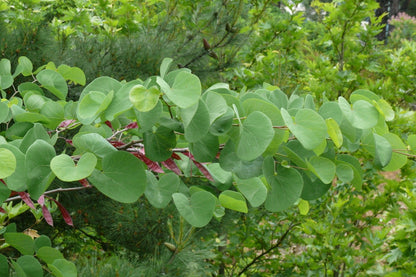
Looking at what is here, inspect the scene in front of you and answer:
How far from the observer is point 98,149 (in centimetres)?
53

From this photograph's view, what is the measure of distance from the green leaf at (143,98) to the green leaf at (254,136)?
0.37 feet

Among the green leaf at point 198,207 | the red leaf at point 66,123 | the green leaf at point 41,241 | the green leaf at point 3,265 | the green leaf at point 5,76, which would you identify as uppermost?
the green leaf at point 5,76

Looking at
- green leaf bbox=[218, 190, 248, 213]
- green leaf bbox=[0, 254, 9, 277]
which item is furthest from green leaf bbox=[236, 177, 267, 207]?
green leaf bbox=[0, 254, 9, 277]

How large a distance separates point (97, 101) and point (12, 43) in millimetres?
1557

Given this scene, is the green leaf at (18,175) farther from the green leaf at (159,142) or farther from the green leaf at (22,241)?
the green leaf at (22,241)

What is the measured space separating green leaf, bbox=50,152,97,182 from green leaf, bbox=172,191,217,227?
0.50 feet

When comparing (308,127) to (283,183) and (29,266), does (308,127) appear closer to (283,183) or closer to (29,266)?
(283,183)

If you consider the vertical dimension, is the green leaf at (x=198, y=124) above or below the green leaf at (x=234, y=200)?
above

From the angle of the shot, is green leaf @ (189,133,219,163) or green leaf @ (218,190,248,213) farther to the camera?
green leaf @ (218,190,248,213)

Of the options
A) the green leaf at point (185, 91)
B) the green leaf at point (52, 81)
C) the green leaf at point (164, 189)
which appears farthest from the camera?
the green leaf at point (52, 81)

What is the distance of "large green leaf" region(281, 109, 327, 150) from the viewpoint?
0.49 metres

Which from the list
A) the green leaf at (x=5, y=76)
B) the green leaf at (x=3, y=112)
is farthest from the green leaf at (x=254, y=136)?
the green leaf at (x=5, y=76)

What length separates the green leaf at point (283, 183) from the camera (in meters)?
0.55

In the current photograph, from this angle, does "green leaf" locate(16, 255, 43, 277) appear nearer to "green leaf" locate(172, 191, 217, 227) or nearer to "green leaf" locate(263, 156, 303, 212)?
"green leaf" locate(172, 191, 217, 227)
